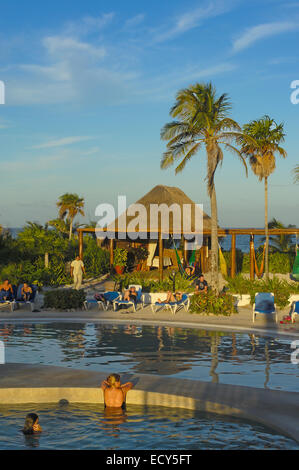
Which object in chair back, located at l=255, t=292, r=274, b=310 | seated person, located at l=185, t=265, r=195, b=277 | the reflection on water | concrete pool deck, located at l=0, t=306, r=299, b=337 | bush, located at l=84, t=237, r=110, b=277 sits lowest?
the reflection on water

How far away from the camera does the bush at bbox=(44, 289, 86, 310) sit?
66.0 feet

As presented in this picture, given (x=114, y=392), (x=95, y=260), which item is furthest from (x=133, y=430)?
(x=95, y=260)

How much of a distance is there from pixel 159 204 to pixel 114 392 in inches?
903

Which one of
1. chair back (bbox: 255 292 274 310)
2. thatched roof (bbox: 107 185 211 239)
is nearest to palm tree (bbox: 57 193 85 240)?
thatched roof (bbox: 107 185 211 239)

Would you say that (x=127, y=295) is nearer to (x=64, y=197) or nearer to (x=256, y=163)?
(x=256, y=163)

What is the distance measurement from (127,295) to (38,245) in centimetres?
921

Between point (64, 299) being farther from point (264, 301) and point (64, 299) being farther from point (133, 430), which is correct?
point (133, 430)

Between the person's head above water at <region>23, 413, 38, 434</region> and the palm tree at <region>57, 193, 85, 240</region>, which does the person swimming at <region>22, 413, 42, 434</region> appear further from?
the palm tree at <region>57, 193, 85, 240</region>

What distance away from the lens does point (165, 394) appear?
29.3ft

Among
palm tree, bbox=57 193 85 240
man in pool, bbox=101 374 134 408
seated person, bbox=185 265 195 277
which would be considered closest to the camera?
man in pool, bbox=101 374 134 408

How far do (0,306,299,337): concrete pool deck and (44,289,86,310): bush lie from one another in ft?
1.18

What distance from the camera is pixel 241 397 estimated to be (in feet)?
28.9

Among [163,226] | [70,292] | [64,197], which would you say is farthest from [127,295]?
[64,197]

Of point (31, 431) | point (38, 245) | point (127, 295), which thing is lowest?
point (31, 431)
